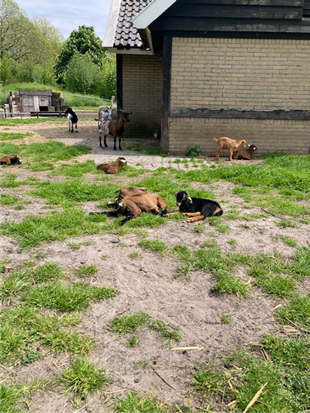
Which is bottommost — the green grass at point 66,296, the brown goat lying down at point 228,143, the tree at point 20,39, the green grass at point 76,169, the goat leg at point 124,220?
the green grass at point 66,296

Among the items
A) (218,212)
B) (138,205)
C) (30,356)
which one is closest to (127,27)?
(138,205)

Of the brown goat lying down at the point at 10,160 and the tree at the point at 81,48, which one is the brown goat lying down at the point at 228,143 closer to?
the brown goat lying down at the point at 10,160

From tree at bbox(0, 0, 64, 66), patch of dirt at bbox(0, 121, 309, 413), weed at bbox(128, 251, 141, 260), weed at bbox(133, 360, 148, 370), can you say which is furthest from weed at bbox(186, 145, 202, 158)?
tree at bbox(0, 0, 64, 66)

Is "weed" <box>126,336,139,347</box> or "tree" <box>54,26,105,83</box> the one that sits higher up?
"tree" <box>54,26,105,83</box>

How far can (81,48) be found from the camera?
5156 centimetres

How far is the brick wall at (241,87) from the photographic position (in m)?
9.52

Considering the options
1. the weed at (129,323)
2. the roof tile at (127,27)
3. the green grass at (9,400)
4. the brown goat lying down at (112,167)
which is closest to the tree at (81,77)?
the roof tile at (127,27)

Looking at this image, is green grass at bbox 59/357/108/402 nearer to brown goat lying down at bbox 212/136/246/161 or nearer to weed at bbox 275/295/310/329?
weed at bbox 275/295/310/329

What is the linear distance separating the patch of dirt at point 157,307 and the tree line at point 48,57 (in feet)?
107

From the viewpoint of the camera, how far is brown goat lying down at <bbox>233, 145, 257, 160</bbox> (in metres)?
9.77

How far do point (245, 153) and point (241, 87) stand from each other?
1.95 meters

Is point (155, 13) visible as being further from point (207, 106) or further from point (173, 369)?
point (173, 369)

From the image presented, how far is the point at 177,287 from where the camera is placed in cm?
335

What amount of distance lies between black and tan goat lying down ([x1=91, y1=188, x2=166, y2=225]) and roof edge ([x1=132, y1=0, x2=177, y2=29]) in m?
5.45
